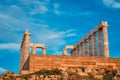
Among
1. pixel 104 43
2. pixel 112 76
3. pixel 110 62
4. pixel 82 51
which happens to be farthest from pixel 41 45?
pixel 112 76

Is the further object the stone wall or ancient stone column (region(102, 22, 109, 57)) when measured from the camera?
ancient stone column (region(102, 22, 109, 57))

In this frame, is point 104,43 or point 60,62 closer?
point 60,62

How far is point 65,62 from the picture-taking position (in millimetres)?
35156

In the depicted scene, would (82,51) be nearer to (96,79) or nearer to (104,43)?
(104,43)

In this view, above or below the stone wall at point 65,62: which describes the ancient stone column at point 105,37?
above

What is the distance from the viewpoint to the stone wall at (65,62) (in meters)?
33.9

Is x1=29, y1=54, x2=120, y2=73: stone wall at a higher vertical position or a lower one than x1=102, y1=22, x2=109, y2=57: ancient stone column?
lower

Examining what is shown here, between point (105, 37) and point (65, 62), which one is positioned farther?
point (105, 37)

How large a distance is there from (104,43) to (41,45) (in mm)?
19361

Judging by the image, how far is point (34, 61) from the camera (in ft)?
111

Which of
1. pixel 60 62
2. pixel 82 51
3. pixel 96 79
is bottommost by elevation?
pixel 96 79

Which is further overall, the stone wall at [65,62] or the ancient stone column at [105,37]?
the ancient stone column at [105,37]

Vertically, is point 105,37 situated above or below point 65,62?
above

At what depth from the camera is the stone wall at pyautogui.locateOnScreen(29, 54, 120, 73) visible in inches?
1336
